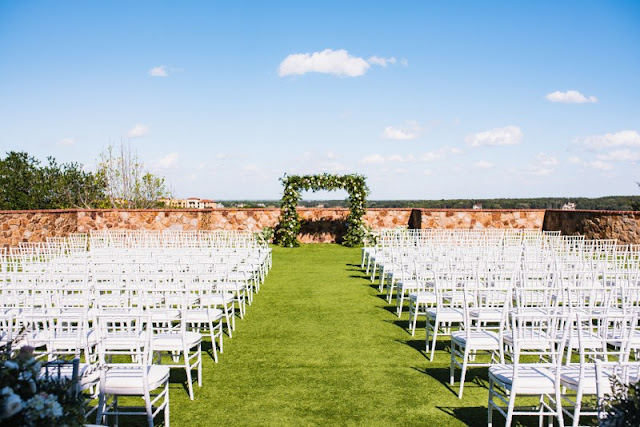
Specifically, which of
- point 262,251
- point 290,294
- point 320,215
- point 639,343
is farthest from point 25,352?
point 320,215

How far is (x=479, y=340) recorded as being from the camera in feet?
14.2

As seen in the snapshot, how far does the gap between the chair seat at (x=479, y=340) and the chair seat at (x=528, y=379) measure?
56 cm

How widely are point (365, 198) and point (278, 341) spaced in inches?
455

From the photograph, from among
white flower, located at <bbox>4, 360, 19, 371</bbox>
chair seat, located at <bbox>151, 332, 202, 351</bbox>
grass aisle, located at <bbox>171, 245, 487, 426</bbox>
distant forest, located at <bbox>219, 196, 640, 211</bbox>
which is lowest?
grass aisle, located at <bbox>171, 245, 487, 426</bbox>

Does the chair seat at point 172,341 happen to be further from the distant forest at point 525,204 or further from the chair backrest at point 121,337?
the distant forest at point 525,204

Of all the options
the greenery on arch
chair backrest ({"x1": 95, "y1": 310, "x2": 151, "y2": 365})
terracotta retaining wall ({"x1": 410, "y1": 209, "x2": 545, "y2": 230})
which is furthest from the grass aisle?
terracotta retaining wall ({"x1": 410, "y1": 209, "x2": 545, "y2": 230})

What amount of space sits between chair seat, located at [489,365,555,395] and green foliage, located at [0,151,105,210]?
68.9 ft

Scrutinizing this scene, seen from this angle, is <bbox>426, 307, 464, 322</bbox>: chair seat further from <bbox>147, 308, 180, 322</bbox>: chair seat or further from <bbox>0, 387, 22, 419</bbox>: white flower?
<bbox>0, 387, 22, 419</bbox>: white flower

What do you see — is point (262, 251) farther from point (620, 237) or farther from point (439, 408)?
point (620, 237)

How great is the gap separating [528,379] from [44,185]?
857 inches

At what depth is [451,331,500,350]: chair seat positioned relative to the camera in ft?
14.0

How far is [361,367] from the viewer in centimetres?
498

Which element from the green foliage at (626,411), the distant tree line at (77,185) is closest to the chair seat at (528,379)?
the green foliage at (626,411)

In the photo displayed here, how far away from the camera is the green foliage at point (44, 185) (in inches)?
778
